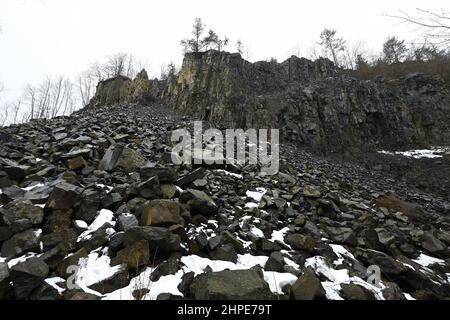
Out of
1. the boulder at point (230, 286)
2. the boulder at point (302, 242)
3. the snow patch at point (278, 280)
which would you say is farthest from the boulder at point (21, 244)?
the boulder at point (302, 242)

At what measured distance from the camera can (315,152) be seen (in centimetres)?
1819

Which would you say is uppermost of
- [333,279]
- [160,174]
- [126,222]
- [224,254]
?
[160,174]

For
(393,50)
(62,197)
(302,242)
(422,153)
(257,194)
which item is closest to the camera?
(62,197)

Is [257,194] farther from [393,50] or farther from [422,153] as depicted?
[393,50]

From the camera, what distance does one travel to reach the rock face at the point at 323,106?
63.2 feet

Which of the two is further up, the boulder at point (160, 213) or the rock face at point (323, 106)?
the rock face at point (323, 106)

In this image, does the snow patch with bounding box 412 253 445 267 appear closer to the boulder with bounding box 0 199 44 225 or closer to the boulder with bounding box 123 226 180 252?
the boulder with bounding box 123 226 180 252

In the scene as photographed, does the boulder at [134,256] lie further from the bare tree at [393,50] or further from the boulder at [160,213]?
the bare tree at [393,50]

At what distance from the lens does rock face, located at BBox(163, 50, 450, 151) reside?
19.3 m

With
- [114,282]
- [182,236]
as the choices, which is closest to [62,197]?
[114,282]

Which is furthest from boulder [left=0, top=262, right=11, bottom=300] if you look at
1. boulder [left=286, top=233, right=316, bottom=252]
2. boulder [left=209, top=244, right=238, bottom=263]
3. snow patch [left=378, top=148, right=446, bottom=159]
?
snow patch [left=378, top=148, right=446, bottom=159]

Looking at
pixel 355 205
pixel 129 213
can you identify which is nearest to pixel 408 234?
pixel 355 205

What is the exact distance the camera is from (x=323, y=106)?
2036cm

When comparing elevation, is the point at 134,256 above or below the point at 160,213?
below
